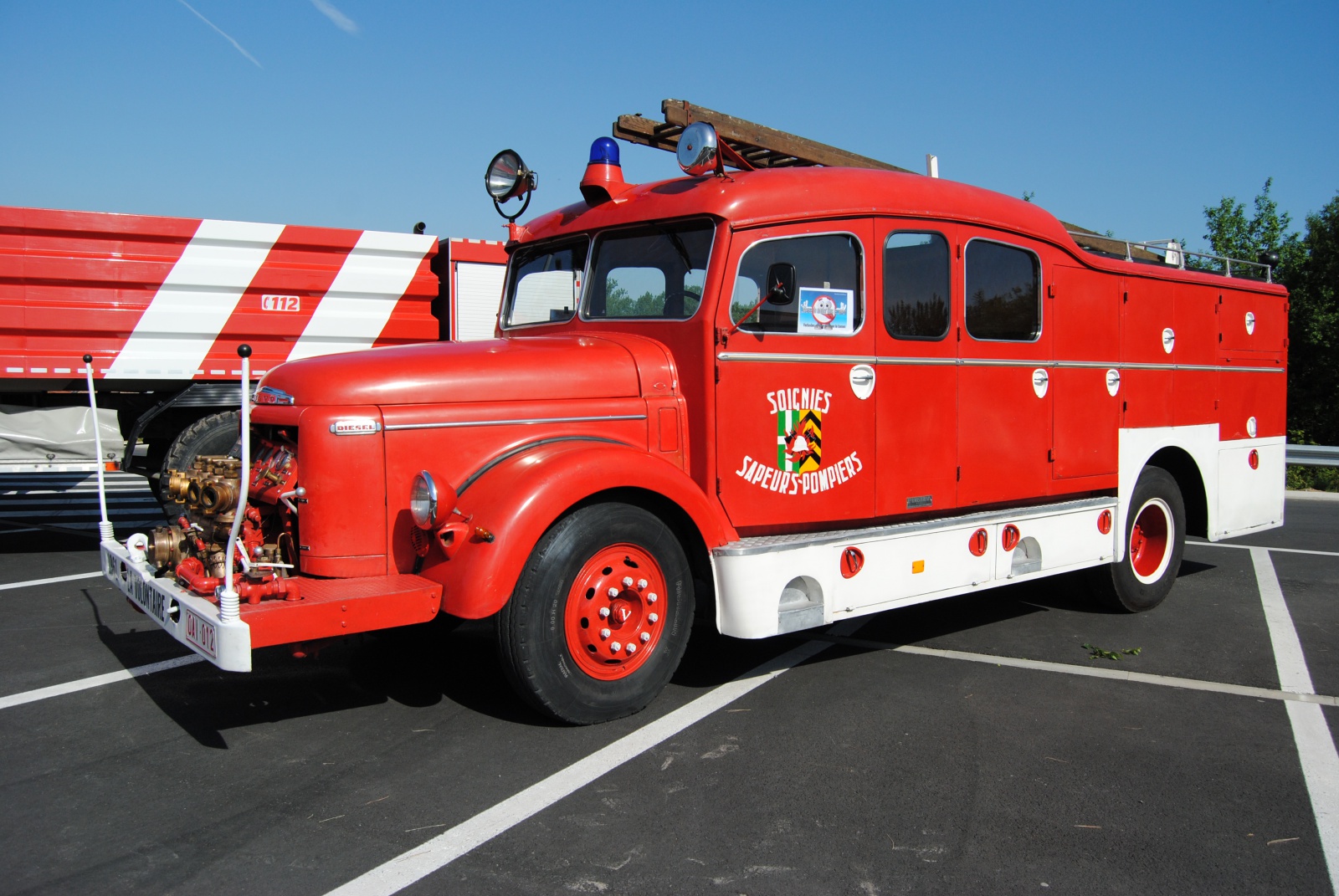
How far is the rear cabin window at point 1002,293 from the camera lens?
5746mm

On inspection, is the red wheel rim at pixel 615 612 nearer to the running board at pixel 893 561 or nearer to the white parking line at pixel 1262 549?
the running board at pixel 893 561

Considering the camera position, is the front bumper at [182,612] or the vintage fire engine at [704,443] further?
the vintage fire engine at [704,443]

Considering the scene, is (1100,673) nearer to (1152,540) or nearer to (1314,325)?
(1152,540)

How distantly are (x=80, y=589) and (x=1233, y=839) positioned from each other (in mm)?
7139

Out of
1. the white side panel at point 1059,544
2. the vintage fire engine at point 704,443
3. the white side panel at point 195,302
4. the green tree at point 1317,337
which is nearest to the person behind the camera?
the vintage fire engine at point 704,443

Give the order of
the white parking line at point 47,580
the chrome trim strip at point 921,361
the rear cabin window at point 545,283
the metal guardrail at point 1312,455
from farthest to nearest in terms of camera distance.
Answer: the metal guardrail at point 1312,455, the white parking line at point 47,580, the rear cabin window at point 545,283, the chrome trim strip at point 921,361

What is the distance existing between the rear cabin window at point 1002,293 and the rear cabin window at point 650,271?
1.77m

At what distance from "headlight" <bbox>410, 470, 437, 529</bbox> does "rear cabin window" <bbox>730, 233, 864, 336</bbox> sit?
1733 mm

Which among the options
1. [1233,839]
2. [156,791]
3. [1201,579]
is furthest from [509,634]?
[1201,579]

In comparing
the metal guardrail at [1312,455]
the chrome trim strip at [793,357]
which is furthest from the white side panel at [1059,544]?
the metal guardrail at [1312,455]

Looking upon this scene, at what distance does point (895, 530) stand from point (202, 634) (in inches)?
132

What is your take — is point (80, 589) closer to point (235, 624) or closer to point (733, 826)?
point (235, 624)

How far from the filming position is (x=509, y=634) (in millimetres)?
4066

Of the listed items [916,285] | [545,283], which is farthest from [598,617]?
[916,285]
